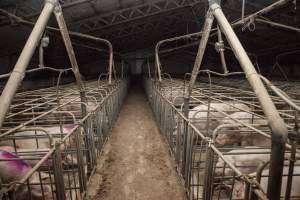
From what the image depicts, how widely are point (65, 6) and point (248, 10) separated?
7.35 metres

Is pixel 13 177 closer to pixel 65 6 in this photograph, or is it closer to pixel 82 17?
pixel 65 6

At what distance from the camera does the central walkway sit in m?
3.20

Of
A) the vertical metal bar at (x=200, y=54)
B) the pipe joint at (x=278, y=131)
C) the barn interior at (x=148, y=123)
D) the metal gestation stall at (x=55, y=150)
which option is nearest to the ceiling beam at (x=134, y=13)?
the barn interior at (x=148, y=123)

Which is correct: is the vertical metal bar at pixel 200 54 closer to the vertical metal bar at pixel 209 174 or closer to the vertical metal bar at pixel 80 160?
the vertical metal bar at pixel 209 174

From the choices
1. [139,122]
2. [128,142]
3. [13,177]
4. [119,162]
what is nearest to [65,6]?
[139,122]

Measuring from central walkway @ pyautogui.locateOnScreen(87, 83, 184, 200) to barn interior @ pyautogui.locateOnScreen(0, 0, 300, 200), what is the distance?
0.07ft

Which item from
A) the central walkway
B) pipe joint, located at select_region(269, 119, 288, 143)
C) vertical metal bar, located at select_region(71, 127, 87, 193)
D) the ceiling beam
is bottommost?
the central walkway

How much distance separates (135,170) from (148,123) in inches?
116

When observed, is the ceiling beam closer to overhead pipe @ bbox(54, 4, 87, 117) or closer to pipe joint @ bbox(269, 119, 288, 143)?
overhead pipe @ bbox(54, 4, 87, 117)

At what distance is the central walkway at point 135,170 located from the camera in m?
3.20

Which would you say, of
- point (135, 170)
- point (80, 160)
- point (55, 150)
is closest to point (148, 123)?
point (135, 170)

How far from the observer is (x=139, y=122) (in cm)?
690

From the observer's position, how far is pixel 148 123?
677cm

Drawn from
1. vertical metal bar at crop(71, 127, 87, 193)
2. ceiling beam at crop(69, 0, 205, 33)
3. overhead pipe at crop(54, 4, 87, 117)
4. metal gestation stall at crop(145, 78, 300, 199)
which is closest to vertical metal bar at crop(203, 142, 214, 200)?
metal gestation stall at crop(145, 78, 300, 199)
